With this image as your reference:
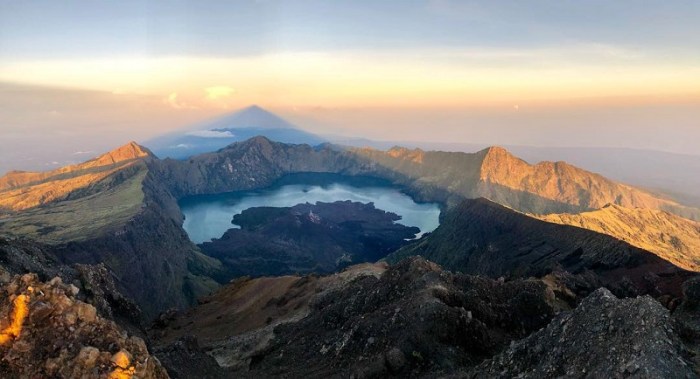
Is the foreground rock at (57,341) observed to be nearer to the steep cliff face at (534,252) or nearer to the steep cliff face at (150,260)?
the steep cliff face at (534,252)

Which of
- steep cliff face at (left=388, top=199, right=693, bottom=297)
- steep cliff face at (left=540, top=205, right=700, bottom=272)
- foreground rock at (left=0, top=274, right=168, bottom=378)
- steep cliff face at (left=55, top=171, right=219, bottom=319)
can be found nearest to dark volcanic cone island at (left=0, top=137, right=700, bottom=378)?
foreground rock at (left=0, top=274, right=168, bottom=378)

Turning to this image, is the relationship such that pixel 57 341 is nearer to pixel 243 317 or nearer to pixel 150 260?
pixel 243 317

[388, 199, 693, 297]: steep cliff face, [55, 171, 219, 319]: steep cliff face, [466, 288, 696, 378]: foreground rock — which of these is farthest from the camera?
[55, 171, 219, 319]: steep cliff face

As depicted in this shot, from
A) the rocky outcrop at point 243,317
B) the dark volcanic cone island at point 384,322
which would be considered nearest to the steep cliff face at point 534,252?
the dark volcanic cone island at point 384,322

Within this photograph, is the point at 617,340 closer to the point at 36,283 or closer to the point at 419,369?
the point at 419,369

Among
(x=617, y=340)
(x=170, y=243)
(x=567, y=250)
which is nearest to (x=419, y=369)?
(x=617, y=340)

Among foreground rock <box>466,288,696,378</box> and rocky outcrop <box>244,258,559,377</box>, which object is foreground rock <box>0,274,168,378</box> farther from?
foreground rock <box>466,288,696,378</box>
